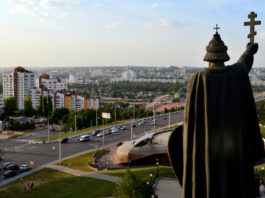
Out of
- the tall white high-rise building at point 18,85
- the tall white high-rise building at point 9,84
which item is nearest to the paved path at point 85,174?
the tall white high-rise building at point 18,85

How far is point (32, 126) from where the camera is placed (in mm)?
57469

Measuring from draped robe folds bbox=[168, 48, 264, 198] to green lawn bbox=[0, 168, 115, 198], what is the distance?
52.3 feet

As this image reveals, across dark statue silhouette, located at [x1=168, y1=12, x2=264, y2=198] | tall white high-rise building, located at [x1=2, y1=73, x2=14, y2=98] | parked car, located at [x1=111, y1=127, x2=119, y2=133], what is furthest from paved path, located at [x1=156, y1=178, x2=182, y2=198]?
tall white high-rise building, located at [x1=2, y1=73, x2=14, y2=98]

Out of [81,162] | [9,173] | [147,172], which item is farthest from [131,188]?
[9,173]

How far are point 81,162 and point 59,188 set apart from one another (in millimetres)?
7697

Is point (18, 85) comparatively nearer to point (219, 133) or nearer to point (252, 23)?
point (252, 23)

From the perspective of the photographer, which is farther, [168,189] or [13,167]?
[13,167]

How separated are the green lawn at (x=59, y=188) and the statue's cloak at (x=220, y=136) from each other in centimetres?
1595

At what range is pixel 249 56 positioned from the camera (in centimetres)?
581

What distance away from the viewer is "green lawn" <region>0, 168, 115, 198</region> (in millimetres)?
20641

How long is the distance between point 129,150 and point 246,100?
78.7ft

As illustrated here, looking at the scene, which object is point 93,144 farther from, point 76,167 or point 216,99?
point 216,99

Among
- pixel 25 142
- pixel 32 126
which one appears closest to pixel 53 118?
pixel 32 126

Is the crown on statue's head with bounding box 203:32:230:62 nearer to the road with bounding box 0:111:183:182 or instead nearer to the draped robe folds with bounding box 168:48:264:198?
the draped robe folds with bounding box 168:48:264:198
